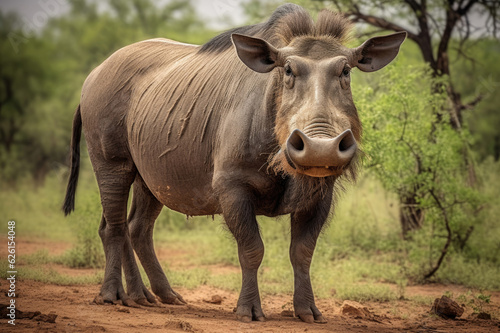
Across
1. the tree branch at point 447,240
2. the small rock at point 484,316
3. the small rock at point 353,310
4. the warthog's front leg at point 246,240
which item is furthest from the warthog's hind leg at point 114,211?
the tree branch at point 447,240

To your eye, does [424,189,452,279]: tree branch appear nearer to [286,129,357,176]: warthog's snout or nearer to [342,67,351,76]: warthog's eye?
[342,67,351,76]: warthog's eye

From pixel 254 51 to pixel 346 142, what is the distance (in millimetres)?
1251


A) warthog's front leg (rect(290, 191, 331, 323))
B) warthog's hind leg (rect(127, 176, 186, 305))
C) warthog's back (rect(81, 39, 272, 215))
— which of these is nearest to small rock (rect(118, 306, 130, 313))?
warthog's hind leg (rect(127, 176, 186, 305))

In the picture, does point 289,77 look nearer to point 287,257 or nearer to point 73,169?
point 73,169

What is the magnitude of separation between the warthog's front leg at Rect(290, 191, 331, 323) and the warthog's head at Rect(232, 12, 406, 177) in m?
0.74

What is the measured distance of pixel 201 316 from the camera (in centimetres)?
584

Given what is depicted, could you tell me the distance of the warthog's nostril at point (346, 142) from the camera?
182 inches

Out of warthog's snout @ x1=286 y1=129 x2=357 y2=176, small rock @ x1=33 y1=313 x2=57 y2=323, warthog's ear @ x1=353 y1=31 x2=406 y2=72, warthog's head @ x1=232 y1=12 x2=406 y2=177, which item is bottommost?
small rock @ x1=33 y1=313 x2=57 y2=323

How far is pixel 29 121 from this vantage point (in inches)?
846

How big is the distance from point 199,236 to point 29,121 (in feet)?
38.4

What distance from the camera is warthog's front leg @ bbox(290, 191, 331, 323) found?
18.7ft

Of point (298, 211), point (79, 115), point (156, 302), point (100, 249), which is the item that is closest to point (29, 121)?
point (100, 249)

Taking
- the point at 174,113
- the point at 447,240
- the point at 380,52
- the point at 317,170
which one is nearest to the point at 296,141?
the point at 317,170

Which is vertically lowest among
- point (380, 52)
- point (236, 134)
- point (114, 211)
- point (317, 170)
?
point (114, 211)
